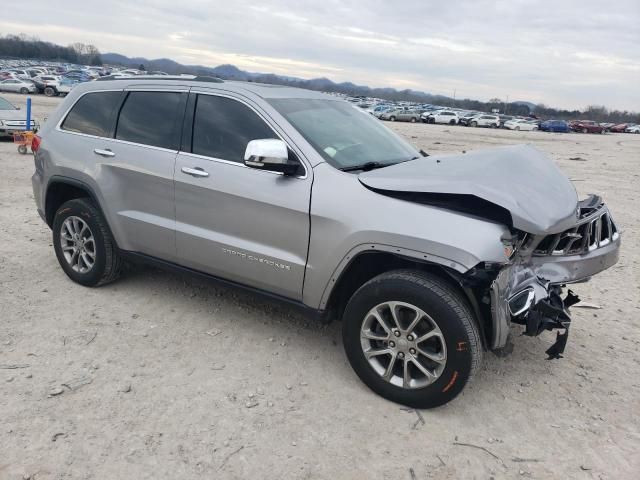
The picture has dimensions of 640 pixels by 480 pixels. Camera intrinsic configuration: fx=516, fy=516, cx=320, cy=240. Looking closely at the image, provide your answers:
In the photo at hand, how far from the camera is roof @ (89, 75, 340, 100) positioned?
13.0 feet

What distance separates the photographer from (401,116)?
172ft

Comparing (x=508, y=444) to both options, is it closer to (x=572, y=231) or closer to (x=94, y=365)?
(x=572, y=231)

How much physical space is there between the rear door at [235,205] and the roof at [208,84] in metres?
0.11

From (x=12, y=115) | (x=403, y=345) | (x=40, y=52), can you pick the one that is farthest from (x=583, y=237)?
(x=40, y=52)

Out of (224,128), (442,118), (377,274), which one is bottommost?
(377,274)

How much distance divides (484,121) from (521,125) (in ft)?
13.6

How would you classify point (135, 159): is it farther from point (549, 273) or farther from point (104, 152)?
point (549, 273)

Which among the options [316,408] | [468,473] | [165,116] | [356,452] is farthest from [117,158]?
[468,473]

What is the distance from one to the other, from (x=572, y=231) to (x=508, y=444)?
5.06 ft

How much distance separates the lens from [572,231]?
360 cm

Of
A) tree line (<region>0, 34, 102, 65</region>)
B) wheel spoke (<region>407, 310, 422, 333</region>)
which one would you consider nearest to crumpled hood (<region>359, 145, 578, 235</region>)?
wheel spoke (<region>407, 310, 422, 333</region>)

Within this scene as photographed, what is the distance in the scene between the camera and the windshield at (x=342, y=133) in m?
3.64

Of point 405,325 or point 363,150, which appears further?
point 363,150

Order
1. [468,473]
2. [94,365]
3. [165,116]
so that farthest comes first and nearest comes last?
1. [165,116]
2. [94,365]
3. [468,473]
